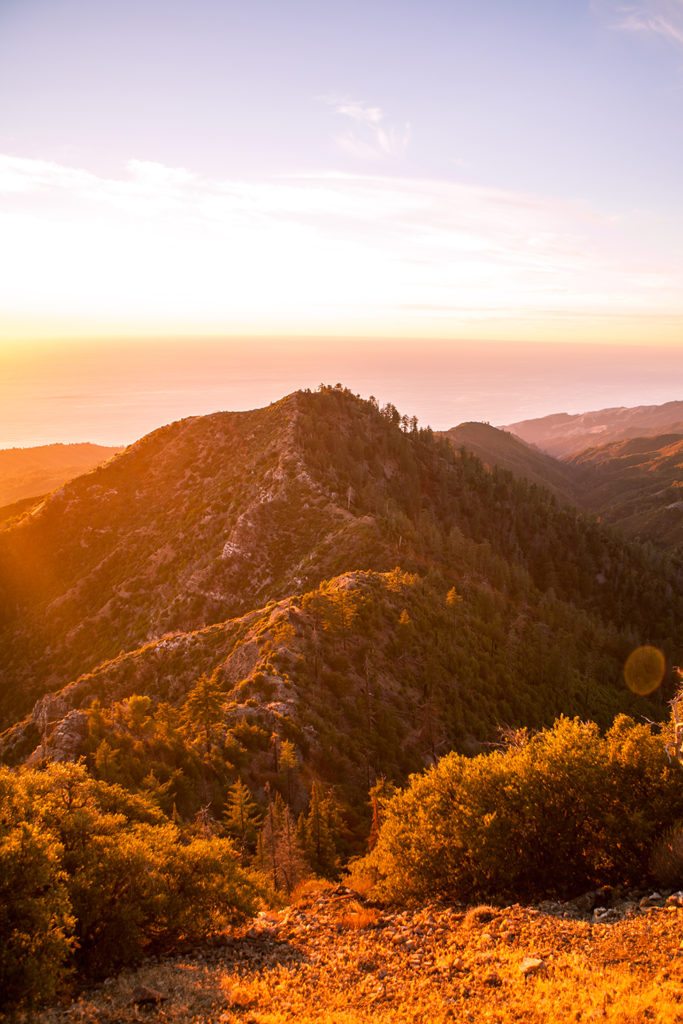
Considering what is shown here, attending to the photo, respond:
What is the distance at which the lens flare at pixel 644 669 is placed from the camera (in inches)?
3270

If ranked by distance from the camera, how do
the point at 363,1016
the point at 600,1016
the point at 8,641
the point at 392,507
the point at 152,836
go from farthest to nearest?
1. the point at 392,507
2. the point at 8,641
3. the point at 152,836
4. the point at 363,1016
5. the point at 600,1016

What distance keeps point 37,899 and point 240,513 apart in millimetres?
72811

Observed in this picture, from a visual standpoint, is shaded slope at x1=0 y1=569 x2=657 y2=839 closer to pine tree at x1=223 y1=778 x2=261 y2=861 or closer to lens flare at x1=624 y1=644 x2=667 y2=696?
pine tree at x1=223 y1=778 x2=261 y2=861

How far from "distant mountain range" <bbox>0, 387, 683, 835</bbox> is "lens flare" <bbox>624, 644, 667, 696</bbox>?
2063 mm

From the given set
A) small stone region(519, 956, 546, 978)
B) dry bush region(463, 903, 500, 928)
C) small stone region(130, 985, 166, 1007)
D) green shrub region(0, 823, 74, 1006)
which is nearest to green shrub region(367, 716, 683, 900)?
dry bush region(463, 903, 500, 928)

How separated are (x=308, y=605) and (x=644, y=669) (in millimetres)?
58530

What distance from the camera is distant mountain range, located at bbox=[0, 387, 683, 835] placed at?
48000 millimetres

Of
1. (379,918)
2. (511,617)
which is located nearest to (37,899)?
(379,918)

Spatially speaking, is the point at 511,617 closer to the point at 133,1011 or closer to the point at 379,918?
the point at 379,918

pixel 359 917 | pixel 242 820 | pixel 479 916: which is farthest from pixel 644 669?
pixel 359 917

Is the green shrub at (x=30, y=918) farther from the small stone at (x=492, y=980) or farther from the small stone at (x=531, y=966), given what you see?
the small stone at (x=531, y=966)

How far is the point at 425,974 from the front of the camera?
20.8m

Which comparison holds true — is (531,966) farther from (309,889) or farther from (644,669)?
(644,669)

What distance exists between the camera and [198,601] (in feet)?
266
